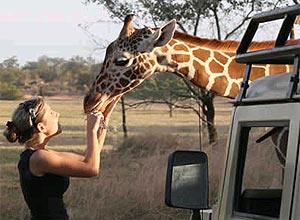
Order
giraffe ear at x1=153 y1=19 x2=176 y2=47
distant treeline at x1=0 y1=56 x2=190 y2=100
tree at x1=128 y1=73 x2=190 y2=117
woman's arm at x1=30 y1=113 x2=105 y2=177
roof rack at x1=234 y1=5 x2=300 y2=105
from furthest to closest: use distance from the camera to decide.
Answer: distant treeline at x1=0 y1=56 x2=190 y2=100 → tree at x1=128 y1=73 x2=190 y2=117 → giraffe ear at x1=153 y1=19 x2=176 y2=47 → woman's arm at x1=30 y1=113 x2=105 y2=177 → roof rack at x1=234 y1=5 x2=300 y2=105

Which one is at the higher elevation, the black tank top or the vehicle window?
the vehicle window

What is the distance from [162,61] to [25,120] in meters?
4.38

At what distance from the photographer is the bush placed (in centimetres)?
2509

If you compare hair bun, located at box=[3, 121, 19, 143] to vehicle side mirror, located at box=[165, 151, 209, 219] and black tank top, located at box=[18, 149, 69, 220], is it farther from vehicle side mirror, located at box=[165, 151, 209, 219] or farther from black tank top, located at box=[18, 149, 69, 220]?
vehicle side mirror, located at box=[165, 151, 209, 219]

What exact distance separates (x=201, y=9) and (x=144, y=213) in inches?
252

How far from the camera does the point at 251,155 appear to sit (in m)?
3.41

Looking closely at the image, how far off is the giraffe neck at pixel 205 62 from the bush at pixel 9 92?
16.1 meters

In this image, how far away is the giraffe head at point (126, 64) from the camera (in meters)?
8.80

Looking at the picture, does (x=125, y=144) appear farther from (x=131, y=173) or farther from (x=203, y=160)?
(x=203, y=160)

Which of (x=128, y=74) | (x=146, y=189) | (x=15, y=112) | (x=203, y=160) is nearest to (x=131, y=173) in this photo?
(x=146, y=189)

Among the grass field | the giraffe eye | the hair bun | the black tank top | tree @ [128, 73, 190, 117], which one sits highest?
the giraffe eye

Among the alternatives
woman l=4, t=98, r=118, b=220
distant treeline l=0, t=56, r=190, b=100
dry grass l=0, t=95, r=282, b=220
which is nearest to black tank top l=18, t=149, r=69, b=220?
woman l=4, t=98, r=118, b=220

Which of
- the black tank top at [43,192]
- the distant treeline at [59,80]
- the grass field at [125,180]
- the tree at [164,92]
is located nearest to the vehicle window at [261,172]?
the black tank top at [43,192]

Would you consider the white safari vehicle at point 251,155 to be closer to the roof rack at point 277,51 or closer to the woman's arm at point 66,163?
the roof rack at point 277,51
